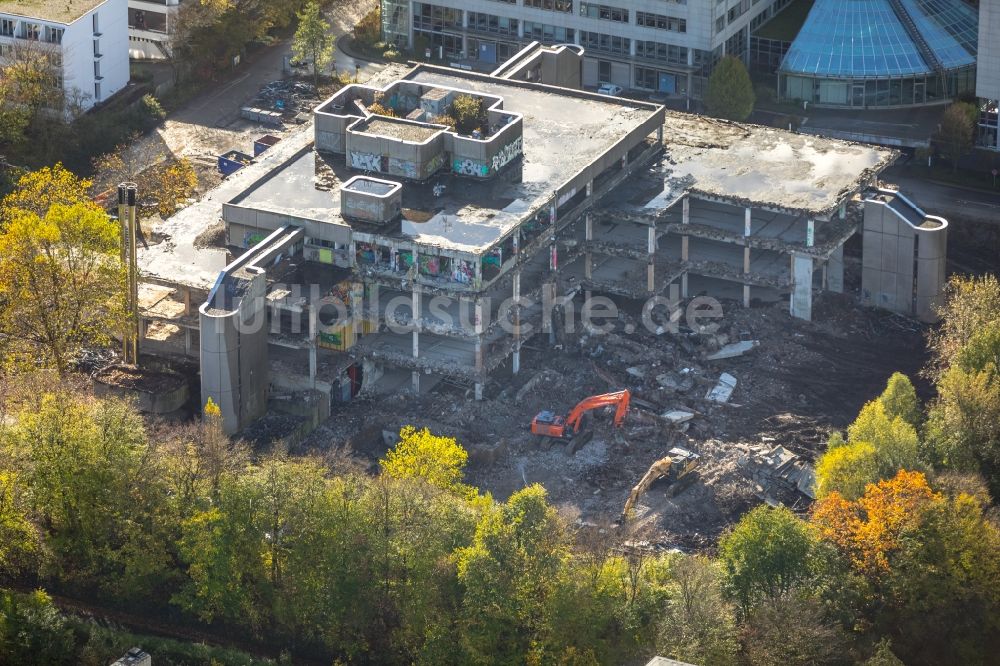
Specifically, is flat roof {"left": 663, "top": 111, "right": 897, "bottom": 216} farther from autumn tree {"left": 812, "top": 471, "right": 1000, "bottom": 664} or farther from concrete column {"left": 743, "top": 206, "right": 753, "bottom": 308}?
autumn tree {"left": 812, "top": 471, "right": 1000, "bottom": 664}

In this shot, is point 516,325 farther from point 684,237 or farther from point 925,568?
point 925,568

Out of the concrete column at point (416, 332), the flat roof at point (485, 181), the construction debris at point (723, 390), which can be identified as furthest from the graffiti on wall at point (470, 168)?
the construction debris at point (723, 390)

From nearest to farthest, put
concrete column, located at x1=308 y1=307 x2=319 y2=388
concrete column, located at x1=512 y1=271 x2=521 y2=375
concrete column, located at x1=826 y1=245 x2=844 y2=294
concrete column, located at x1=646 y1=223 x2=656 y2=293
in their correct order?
1. concrete column, located at x1=308 y1=307 x2=319 y2=388
2. concrete column, located at x1=512 y1=271 x2=521 y2=375
3. concrete column, located at x1=646 y1=223 x2=656 y2=293
4. concrete column, located at x1=826 y1=245 x2=844 y2=294

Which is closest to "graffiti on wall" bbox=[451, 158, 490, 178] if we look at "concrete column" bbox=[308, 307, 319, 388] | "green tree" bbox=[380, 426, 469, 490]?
"concrete column" bbox=[308, 307, 319, 388]

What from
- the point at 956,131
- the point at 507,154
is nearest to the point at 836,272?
the point at 956,131

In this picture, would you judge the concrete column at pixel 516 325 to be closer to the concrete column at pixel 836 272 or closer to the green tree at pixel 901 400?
the concrete column at pixel 836 272

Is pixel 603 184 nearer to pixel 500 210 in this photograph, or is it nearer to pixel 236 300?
pixel 500 210
